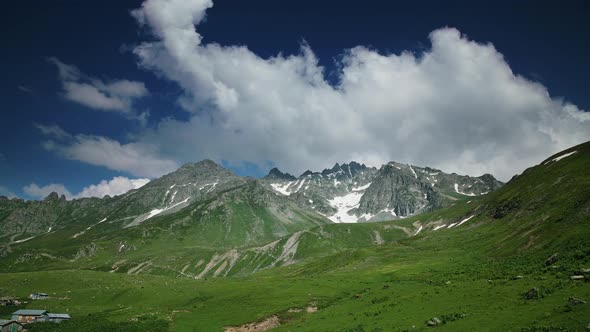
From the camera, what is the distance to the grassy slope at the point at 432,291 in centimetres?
4203

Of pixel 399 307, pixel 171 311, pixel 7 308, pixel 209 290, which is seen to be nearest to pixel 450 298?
pixel 399 307

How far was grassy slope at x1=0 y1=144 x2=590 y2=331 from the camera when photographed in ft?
138

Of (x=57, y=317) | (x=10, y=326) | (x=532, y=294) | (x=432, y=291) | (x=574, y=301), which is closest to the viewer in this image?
(x=574, y=301)

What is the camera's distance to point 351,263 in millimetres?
166875

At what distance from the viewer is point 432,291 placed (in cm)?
6231

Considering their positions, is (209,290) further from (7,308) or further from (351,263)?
(351,263)

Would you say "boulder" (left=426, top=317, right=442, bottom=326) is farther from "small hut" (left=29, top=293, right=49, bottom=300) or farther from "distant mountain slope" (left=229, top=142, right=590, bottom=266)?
"small hut" (left=29, top=293, right=49, bottom=300)

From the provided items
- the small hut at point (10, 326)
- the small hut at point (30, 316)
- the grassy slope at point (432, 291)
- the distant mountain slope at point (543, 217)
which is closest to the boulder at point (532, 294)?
the grassy slope at point (432, 291)

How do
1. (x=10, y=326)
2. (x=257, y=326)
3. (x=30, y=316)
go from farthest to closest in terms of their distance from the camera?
(x=30, y=316) → (x=10, y=326) → (x=257, y=326)

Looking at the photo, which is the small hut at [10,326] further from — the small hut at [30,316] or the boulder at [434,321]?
the boulder at [434,321]

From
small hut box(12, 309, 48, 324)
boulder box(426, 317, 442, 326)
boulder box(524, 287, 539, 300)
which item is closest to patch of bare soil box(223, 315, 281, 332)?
boulder box(426, 317, 442, 326)

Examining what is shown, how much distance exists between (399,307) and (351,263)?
114m

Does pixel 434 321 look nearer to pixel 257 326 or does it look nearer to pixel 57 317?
pixel 257 326

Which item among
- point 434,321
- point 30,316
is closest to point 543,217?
point 434,321
